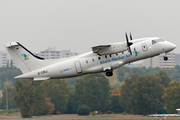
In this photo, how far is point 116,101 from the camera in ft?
291

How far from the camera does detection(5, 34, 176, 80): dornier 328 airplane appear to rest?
1293 inches

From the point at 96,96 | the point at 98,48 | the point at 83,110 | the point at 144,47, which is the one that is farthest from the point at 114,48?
the point at 96,96

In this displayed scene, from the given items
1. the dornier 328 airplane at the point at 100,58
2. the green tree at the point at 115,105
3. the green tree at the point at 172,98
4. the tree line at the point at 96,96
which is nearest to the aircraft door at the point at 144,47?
the dornier 328 airplane at the point at 100,58

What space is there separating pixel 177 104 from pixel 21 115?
3867cm

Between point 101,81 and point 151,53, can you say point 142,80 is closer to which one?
point 101,81

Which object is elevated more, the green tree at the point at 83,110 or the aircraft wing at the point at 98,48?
the aircraft wing at the point at 98,48

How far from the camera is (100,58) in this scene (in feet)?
109

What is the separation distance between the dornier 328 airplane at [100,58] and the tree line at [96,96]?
142 ft

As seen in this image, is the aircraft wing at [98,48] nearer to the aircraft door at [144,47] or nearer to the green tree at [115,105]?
the aircraft door at [144,47]

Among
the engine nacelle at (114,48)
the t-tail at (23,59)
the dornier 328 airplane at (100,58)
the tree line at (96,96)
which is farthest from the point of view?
the tree line at (96,96)

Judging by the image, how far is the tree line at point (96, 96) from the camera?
77875mm

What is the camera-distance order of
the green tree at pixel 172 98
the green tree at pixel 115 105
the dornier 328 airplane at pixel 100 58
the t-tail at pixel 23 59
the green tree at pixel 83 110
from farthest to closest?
the green tree at pixel 115 105
the green tree at pixel 83 110
the green tree at pixel 172 98
the t-tail at pixel 23 59
the dornier 328 airplane at pixel 100 58

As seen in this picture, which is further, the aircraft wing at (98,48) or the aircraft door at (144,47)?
the aircraft door at (144,47)

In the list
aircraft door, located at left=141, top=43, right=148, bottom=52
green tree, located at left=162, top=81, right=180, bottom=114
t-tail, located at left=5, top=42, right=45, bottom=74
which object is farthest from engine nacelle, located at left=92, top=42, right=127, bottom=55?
green tree, located at left=162, top=81, right=180, bottom=114
